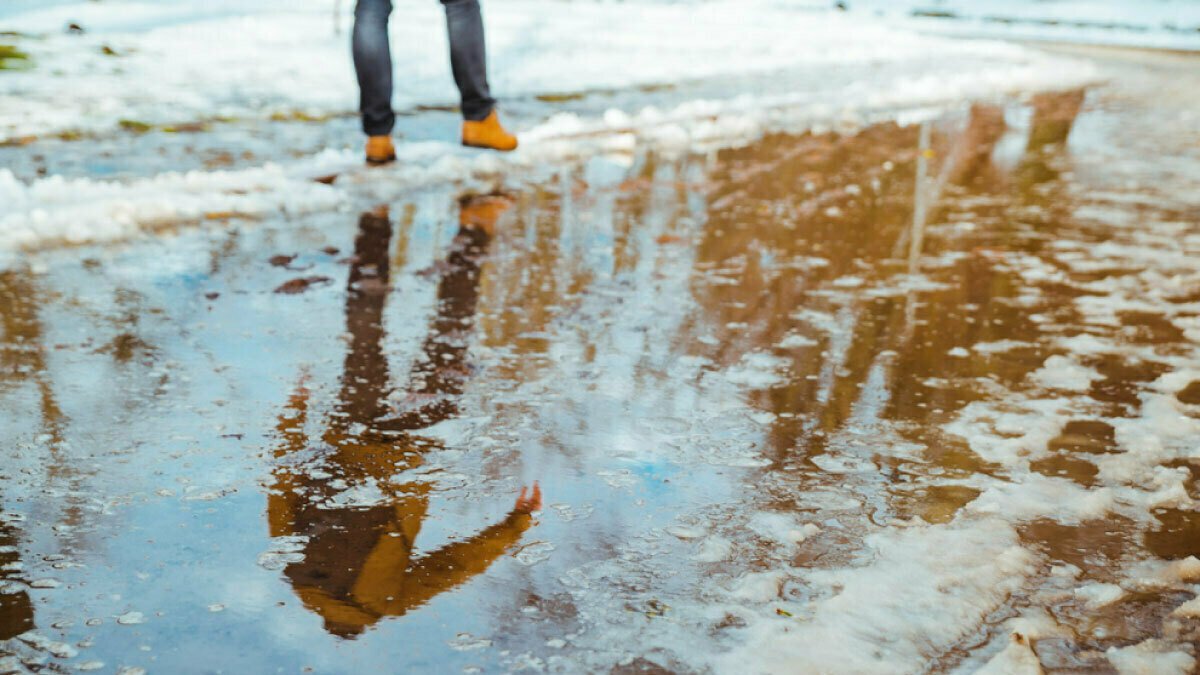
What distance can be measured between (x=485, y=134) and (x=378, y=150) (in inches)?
19.5

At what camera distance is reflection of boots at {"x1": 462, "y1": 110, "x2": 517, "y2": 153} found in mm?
4910

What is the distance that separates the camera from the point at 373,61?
455 cm

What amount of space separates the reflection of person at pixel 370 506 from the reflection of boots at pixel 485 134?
2.34m

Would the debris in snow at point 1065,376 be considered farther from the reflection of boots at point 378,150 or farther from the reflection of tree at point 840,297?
the reflection of boots at point 378,150

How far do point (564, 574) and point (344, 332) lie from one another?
1255 millimetres

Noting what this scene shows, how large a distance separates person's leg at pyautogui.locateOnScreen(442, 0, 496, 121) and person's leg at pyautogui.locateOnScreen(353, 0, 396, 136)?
0.30 m

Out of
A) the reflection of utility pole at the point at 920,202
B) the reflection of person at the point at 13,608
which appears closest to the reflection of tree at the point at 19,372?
the reflection of person at the point at 13,608

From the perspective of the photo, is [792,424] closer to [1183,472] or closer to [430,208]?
[1183,472]

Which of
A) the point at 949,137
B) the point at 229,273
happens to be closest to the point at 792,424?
the point at 229,273

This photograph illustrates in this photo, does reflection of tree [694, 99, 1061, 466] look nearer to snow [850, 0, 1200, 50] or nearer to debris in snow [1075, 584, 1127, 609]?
debris in snow [1075, 584, 1127, 609]

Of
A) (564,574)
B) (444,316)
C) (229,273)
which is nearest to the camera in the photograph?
(564,574)

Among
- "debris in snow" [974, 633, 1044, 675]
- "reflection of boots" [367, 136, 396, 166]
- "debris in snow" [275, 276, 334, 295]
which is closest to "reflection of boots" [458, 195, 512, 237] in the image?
"reflection of boots" [367, 136, 396, 166]

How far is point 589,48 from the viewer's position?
10.6 m

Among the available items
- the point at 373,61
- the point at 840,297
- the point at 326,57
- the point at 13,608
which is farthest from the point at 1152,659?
the point at 326,57
